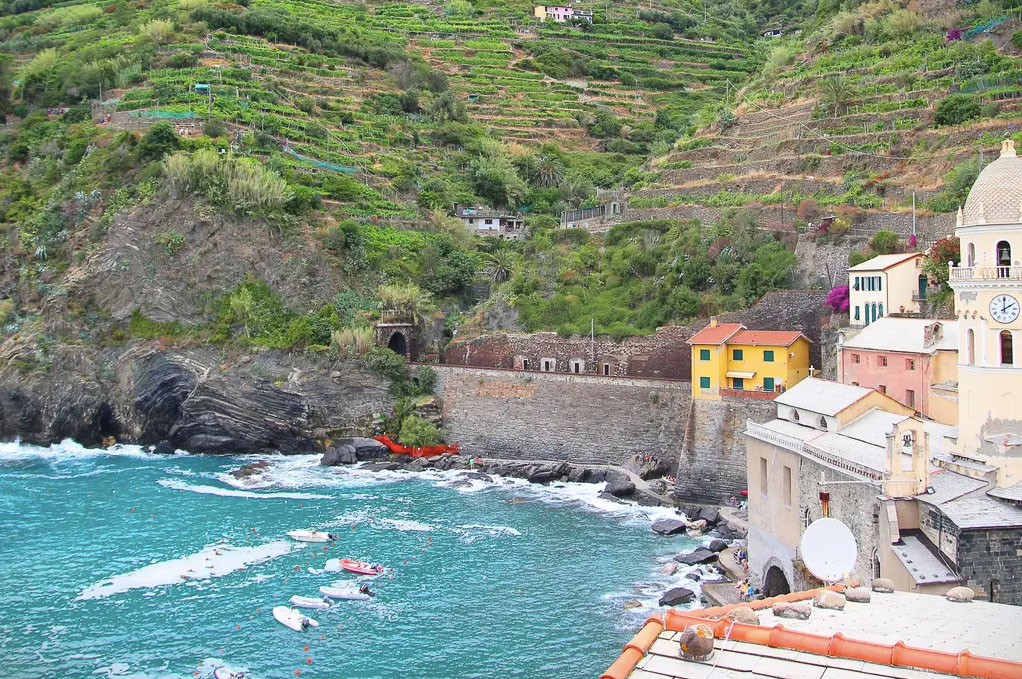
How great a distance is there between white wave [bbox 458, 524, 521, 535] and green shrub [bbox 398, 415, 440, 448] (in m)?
12.0

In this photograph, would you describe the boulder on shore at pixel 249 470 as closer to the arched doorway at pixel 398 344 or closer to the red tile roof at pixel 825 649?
the arched doorway at pixel 398 344

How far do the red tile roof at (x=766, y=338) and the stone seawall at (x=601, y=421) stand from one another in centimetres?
267

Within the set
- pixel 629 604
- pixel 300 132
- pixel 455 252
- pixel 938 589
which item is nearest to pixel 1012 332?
pixel 938 589

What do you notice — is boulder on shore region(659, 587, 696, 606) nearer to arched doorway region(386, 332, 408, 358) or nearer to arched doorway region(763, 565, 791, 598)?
arched doorway region(763, 565, 791, 598)

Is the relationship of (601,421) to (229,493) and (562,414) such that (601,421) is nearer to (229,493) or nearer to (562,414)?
(562,414)

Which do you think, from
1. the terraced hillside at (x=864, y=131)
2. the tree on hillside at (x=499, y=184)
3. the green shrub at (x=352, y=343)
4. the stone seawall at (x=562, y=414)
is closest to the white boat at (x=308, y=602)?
the stone seawall at (x=562, y=414)

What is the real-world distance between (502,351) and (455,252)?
10845 millimetres

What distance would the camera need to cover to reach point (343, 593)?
2794cm

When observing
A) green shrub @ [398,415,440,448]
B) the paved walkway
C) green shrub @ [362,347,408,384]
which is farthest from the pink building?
green shrub @ [362,347,408,384]

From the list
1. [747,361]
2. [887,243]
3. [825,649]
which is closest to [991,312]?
[825,649]

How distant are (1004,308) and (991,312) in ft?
0.95

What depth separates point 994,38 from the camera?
49406 millimetres

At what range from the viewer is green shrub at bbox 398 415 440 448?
151 ft

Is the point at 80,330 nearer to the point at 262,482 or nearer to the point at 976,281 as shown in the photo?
the point at 262,482
